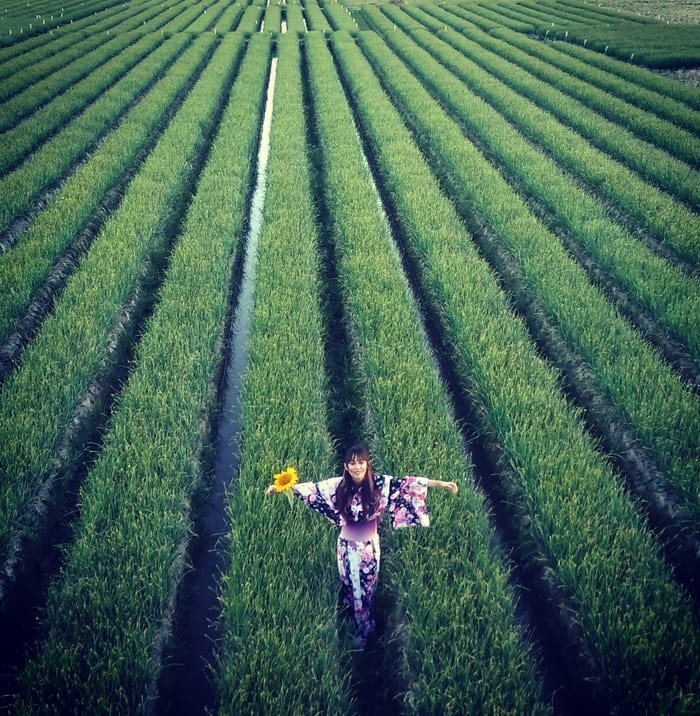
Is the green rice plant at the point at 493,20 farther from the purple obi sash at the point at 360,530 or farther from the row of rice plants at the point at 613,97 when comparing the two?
the purple obi sash at the point at 360,530

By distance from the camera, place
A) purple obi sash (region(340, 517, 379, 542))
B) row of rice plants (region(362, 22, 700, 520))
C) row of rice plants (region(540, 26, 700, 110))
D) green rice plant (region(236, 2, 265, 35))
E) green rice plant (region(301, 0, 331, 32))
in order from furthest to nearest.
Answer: green rice plant (region(301, 0, 331, 32)) → green rice plant (region(236, 2, 265, 35)) → row of rice plants (region(540, 26, 700, 110)) → row of rice plants (region(362, 22, 700, 520)) → purple obi sash (region(340, 517, 379, 542))

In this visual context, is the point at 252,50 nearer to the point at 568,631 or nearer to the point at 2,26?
the point at 2,26

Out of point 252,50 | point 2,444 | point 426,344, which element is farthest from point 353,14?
point 2,444

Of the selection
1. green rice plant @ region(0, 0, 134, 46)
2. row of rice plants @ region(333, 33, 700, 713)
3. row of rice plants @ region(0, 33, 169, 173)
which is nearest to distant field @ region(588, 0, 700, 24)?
row of rice plants @ region(0, 33, 169, 173)

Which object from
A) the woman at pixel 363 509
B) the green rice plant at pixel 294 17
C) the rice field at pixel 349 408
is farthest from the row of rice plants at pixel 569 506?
the green rice plant at pixel 294 17

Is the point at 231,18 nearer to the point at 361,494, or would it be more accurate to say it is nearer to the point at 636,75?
the point at 636,75

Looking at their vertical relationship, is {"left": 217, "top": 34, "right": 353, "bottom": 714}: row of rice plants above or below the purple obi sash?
below

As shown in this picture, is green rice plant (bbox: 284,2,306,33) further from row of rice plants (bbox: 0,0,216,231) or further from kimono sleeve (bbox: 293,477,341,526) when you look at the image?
kimono sleeve (bbox: 293,477,341,526)
